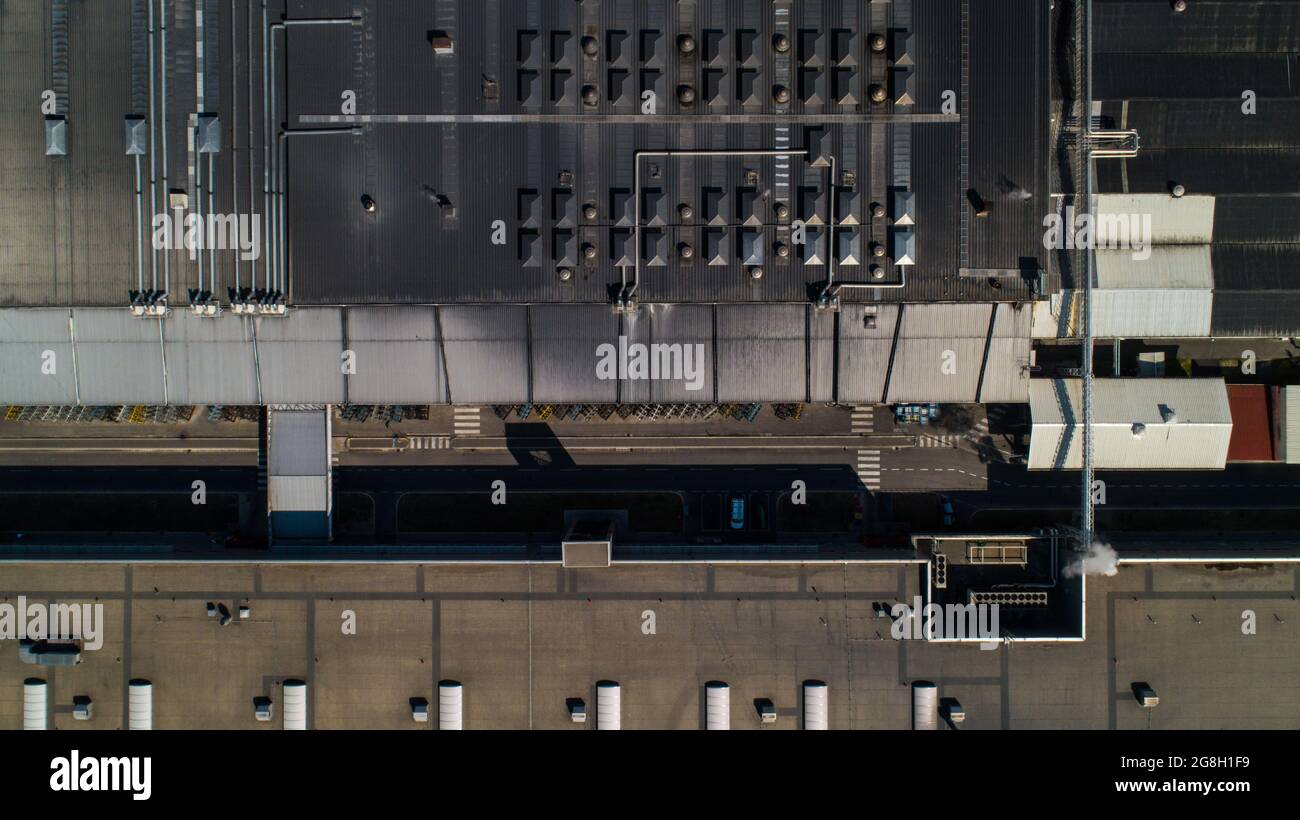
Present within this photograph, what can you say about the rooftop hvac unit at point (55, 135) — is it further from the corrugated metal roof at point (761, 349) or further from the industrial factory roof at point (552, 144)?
the corrugated metal roof at point (761, 349)

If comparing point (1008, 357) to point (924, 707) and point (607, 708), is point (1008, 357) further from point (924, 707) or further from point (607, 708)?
point (607, 708)

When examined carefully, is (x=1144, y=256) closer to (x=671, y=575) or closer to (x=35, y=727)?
(x=671, y=575)

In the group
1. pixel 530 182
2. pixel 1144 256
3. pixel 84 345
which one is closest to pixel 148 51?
pixel 84 345

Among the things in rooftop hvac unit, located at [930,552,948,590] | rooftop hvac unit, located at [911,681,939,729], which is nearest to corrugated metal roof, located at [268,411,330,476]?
rooftop hvac unit, located at [930,552,948,590]

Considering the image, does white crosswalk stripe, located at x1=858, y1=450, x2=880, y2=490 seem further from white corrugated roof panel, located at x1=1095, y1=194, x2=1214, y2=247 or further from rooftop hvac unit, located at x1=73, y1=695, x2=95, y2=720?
rooftop hvac unit, located at x1=73, y1=695, x2=95, y2=720

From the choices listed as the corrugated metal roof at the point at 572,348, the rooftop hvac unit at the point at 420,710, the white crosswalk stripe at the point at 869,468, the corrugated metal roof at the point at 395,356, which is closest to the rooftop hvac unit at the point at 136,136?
the corrugated metal roof at the point at 395,356

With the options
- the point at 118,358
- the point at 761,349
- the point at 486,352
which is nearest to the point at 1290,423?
the point at 761,349
